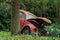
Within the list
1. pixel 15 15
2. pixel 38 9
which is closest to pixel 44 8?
pixel 38 9

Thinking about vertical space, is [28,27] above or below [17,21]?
below

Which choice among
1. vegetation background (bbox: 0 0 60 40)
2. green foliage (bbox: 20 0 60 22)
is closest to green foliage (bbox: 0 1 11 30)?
vegetation background (bbox: 0 0 60 40)

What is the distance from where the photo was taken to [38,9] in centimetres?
2338

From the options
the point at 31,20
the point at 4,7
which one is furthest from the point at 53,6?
the point at 31,20

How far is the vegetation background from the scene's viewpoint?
1859cm

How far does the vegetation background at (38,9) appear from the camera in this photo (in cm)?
1859

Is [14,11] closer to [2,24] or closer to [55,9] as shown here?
[2,24]

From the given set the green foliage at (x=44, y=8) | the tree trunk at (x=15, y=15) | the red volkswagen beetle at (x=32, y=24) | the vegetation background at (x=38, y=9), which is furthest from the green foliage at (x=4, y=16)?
the tree trunk at (x=15, y=15)

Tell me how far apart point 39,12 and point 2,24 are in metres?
6.04

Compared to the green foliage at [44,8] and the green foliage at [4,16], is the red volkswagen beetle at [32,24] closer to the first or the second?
the green foliage at [4,16]

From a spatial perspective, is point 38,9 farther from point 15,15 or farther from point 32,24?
point 15,15

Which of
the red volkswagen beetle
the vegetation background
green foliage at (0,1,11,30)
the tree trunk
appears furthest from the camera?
the vegetation background

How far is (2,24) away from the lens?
18156 millimetres

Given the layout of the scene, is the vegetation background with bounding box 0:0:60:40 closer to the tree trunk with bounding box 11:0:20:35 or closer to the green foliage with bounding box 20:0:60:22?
the green foliage with bounding box 20:0:60:22
